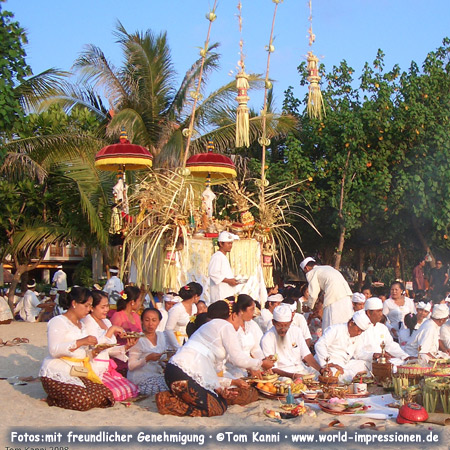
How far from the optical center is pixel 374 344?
7957 mm

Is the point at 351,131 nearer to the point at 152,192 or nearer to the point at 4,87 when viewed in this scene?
the point at 152,192

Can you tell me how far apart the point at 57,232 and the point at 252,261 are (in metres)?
7.24

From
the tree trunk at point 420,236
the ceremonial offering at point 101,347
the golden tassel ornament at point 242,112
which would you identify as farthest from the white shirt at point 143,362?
the tree trunk at point 420,236

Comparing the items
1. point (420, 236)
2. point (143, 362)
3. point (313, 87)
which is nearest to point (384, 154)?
point (420, 236)

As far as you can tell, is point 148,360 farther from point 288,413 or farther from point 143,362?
point 288,413

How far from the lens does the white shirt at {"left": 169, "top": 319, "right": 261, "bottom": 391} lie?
19.7 ft

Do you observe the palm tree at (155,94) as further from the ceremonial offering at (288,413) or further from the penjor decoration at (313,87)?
the ceremonial offering at (288,413)

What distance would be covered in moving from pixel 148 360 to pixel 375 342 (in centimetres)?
269

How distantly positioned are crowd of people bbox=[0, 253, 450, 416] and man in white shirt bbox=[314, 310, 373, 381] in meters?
0.01

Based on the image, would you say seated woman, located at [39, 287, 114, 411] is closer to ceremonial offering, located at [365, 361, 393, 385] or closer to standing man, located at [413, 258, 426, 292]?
ceremonial offering, located at [365, 361, 393, 385]

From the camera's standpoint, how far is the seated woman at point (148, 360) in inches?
279

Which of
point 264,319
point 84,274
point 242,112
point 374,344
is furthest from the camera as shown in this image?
point 84,274

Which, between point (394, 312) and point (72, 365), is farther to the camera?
point (394, 312)

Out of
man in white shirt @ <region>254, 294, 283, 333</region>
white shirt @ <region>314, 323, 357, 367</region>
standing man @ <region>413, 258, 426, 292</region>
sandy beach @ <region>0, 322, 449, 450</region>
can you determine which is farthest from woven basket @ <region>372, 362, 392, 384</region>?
standing man @ <region>413, 258, 426, 292</region>
